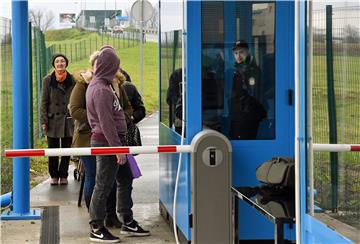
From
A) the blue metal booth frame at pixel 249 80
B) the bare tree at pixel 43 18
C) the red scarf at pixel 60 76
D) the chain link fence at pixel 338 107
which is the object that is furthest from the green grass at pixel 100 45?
the chain link fence at pixel 338 107

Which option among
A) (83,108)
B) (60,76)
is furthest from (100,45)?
(83,108)

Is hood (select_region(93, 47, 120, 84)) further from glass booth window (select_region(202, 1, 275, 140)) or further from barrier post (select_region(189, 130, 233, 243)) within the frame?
barrier post (select_region(189, 130, 233, 243))

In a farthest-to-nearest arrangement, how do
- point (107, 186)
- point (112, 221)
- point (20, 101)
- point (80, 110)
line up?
1. point (20, 101)
2. point (112, 221)
3. point (80, 110)
4. point (107, 186)

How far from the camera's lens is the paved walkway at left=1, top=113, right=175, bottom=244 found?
718 centimetres

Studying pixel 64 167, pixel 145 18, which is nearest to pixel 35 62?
pixel 145 18

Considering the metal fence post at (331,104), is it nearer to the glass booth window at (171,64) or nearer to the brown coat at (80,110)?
the glass booth window at (171,64)

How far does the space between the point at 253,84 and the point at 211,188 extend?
922 millimetres

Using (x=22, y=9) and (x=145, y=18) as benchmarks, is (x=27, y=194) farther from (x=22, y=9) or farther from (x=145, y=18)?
(x=145, y=18)

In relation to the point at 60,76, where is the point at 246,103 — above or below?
below

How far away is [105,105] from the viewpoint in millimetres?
6559

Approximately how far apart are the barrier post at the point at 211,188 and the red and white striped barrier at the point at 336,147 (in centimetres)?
215

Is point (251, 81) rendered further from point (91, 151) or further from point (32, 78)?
point (32, 78)

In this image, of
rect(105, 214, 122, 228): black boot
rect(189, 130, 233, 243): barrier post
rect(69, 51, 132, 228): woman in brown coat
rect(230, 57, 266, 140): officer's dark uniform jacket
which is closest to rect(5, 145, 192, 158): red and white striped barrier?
rect(189, 130, 233, 243): barrier post

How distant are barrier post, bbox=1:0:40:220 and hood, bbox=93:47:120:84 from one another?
4.67 feet
